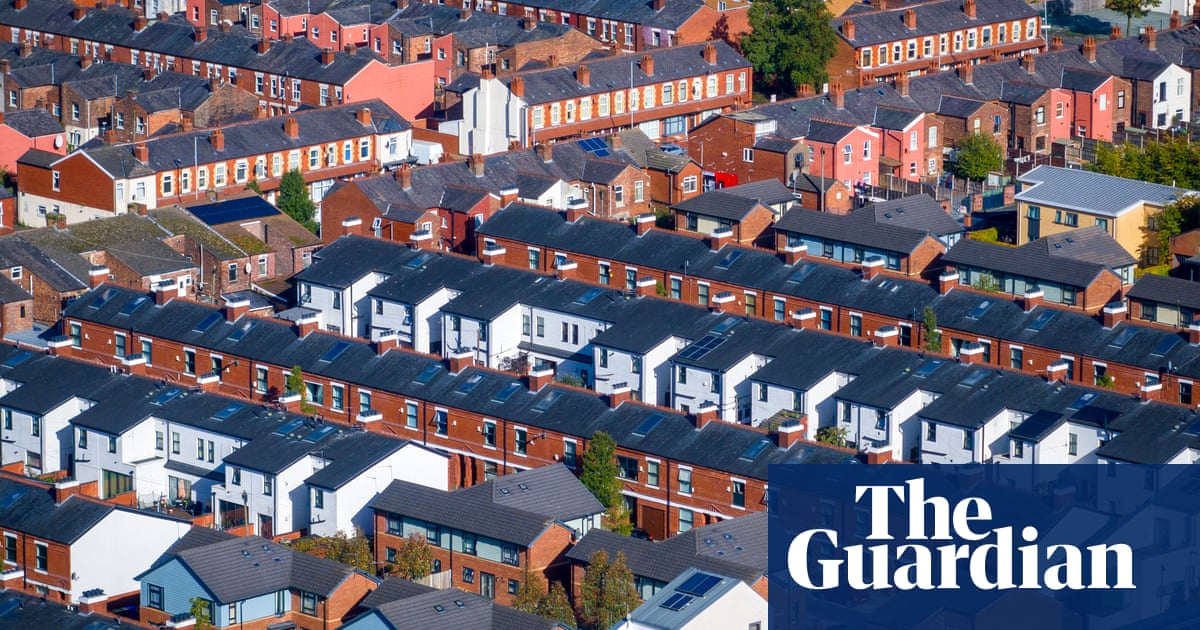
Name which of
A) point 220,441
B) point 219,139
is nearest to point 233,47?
point 219,139

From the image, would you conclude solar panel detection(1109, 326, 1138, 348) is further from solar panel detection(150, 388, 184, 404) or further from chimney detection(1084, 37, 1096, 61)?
chimney detection(1084, 37, 1096, 61)

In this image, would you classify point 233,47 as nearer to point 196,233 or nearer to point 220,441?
point 196,233

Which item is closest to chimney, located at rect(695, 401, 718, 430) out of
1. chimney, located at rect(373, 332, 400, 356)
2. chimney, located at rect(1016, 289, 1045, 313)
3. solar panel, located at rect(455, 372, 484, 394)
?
solar panel, located at rect(455, 372, 484, 394)

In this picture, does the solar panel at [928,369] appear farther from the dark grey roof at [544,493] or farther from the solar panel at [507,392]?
the dark grey roof at [544,493]

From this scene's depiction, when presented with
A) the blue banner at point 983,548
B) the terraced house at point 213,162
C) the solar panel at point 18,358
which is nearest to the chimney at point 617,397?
the blue banner at point 983,548

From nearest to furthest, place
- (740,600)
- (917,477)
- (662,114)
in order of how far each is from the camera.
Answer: (740,600) < (917,477) < (662,114)

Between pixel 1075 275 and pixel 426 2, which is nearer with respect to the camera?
pixel 1075 275
